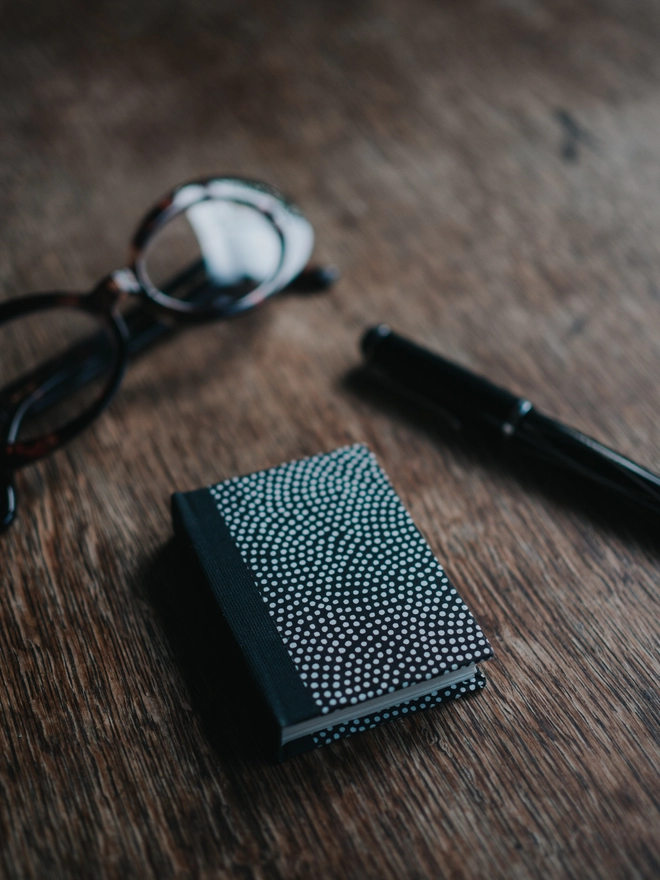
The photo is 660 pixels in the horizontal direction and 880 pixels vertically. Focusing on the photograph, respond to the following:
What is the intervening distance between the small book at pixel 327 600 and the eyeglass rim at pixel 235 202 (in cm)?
21

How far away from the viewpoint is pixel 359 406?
59 cm

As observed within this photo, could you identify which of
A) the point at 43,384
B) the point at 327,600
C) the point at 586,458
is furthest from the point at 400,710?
the point at 43,384

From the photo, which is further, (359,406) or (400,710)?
(359,406)

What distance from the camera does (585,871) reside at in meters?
0.37

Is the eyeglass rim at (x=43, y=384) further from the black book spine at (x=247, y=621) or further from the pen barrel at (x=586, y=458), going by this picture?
the pen barrel at (x=586, y=458)

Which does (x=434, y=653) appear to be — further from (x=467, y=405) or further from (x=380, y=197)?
(x=380, y=197)

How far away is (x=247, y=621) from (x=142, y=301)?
310 mm

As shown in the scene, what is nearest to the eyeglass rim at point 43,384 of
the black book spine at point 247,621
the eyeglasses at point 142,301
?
the eyeglasses at point 142,301

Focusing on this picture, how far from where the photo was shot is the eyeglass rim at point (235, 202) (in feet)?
2.08

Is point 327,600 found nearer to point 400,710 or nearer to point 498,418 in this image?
point 400,710

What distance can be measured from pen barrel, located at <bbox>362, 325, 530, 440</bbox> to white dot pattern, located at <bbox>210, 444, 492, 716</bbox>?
0.10 metres

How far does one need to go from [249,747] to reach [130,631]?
10 cm

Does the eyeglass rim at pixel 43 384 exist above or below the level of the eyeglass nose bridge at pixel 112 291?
below

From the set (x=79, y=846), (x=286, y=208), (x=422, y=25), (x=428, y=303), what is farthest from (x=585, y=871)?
(x=422, y=25)
